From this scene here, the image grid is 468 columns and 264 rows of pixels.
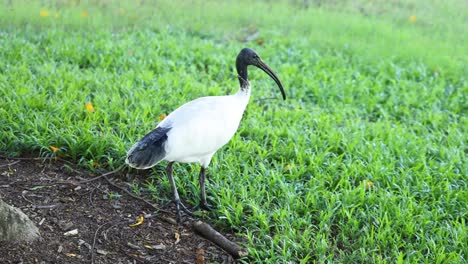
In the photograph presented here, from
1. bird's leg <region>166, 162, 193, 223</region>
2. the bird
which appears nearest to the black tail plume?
the bird

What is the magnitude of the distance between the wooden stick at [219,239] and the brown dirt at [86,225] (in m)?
0.04

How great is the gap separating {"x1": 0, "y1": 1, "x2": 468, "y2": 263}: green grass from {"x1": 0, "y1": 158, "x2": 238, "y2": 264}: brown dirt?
215 mm

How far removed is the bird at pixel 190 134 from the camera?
3809mm

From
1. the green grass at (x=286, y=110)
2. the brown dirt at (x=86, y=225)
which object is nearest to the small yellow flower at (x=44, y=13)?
the green grass at (x=286, y=110)

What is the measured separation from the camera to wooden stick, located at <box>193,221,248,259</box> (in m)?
3.82

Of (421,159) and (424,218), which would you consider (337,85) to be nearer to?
(421,159)

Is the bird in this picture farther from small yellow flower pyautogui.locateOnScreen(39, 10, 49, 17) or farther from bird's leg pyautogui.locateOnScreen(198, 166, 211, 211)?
small yellow flower pyautogui.locateOnScreen(39, 10, 49, 17)

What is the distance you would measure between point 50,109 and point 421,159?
324cm

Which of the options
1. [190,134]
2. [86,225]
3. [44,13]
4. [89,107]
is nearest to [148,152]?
[190,134]

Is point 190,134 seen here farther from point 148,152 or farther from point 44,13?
point 44,13

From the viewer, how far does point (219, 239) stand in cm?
391

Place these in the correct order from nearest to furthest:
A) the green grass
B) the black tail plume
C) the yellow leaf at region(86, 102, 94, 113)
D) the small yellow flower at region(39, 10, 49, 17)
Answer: the black tail plume, the green grass, the yellow leaf at region(86, 102, 94, 113), the small yellow flower at region(39, 10, 49, 17)

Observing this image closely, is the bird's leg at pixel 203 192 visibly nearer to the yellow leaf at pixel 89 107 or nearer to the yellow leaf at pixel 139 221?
the yellow leaf at pixel 139 221

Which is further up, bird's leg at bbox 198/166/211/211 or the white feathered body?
the white feathered body
